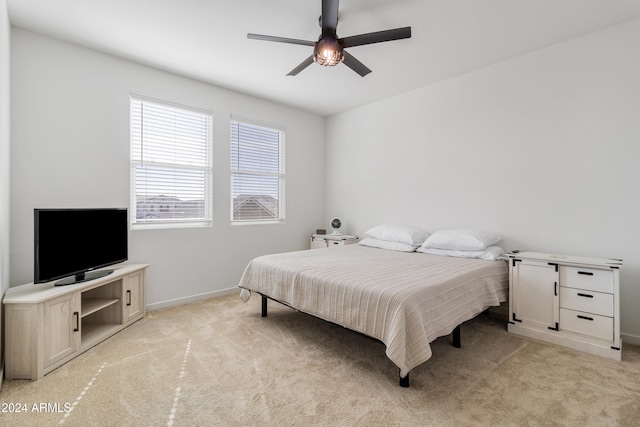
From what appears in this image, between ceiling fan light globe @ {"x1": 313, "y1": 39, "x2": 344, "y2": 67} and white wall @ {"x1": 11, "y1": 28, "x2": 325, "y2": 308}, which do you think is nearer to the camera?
ceiling fan light globe @ {"x1": 313, "y1": 39, "x2": 344, "y2": 67}

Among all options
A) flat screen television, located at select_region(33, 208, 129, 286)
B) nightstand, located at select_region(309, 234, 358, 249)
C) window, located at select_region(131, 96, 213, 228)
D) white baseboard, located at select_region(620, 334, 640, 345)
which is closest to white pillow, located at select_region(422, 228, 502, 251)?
white baseboard, located at select_region(620, 334, 640, 345)

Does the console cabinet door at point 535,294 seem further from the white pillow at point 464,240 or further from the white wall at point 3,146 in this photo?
the white wall at point 3,146

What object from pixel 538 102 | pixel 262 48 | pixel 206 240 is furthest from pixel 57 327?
pixel 538 102

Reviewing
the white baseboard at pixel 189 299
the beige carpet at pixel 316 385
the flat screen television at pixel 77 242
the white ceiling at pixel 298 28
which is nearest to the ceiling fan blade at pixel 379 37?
the white ceiling at pixel 298 28

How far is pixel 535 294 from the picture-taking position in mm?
2705

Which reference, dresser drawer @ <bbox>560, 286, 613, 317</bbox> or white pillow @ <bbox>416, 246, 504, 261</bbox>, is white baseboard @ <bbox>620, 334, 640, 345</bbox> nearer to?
dresser drawer @ <bbox>560, 286, 613, 317</bbox>

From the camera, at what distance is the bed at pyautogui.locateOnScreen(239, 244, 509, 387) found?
187 cm

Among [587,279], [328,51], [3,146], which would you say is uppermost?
[328,51]

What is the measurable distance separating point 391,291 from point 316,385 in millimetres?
810

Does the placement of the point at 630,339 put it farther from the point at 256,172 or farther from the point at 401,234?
the point at 256,172

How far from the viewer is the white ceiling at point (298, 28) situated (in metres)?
2.38

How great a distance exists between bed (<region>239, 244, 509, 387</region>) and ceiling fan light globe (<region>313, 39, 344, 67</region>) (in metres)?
1.76

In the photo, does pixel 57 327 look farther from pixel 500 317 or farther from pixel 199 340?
pixel 500 317

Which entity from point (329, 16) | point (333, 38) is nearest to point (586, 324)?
point (333, 38)
